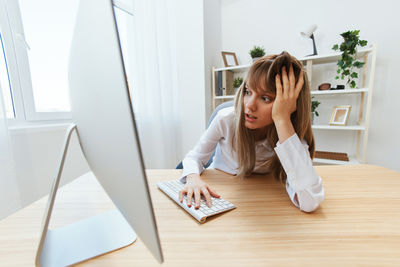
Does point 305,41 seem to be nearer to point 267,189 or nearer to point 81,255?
point 267,189

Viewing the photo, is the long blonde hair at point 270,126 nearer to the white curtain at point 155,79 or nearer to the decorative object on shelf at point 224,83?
the white curtain at point 155,79

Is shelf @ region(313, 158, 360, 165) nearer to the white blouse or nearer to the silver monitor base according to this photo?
the white blouse

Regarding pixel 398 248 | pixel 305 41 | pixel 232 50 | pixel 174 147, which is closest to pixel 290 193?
pixel 398 248

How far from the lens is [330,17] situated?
1782 millimetres

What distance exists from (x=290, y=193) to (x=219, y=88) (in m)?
1.68

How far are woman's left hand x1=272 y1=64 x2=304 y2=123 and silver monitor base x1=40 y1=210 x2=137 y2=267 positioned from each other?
1.72ft

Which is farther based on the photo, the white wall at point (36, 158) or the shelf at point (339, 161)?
the shelf at point (339, 161)

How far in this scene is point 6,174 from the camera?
89cm

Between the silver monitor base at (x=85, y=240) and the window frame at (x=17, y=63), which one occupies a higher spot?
the window frame at (x=17, y=63)

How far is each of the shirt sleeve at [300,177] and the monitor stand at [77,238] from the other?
414mm

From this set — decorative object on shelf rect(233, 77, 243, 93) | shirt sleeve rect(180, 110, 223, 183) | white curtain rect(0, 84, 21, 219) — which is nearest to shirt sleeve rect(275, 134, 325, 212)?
shirt sleeve rect(180, 110, 223, 183)

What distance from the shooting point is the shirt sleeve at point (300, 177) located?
1.56 ft

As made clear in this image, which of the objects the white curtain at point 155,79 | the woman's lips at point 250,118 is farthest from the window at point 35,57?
the woman's lips at point 250,118

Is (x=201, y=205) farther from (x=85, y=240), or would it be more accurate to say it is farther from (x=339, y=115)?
(x=339, y=115)
